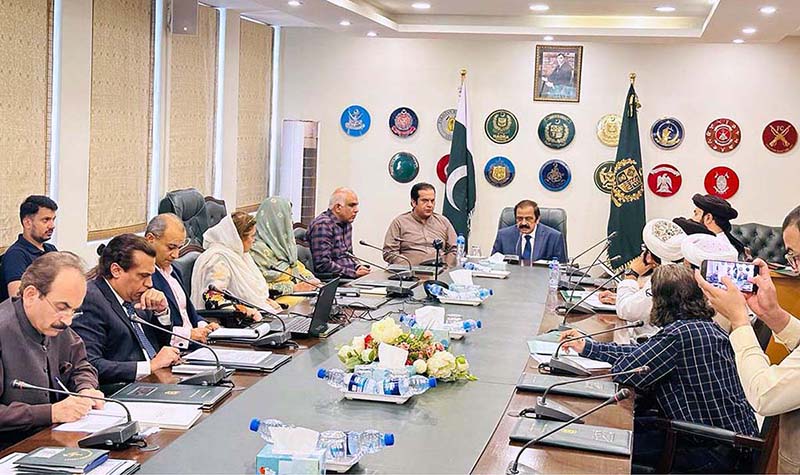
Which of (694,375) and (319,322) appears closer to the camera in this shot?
(694,375)

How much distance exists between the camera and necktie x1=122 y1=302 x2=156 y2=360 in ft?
11.3

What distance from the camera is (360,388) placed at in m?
2.85

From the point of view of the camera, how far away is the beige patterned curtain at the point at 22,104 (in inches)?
209

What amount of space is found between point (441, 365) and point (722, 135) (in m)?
6.13

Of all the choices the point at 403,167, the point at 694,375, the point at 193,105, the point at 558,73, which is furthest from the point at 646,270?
the point at 403,167

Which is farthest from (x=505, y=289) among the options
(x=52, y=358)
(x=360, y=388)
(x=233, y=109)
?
(x=233, y=109)

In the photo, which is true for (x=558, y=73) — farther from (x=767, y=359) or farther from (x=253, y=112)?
(x=767, y=359)

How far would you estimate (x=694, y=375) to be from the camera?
3307mm

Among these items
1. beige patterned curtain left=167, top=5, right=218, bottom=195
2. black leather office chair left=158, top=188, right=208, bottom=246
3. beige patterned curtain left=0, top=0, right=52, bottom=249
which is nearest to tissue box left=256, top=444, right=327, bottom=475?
beige patterned curtain left=0, top=0, right=52, bottom=249

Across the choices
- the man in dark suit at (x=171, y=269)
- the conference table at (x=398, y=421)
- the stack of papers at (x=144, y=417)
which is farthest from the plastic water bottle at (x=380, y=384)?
the man in dark suit at (x=171, y=269)

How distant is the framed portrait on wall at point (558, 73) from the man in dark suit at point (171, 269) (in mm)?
5094

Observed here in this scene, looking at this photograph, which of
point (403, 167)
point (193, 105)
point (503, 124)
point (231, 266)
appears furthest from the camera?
point (403, 167)

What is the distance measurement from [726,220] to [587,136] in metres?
3.40

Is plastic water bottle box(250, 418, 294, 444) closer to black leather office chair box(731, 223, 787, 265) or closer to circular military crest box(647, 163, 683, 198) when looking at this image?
black leather office chair box(731, 223, 787, 265)
